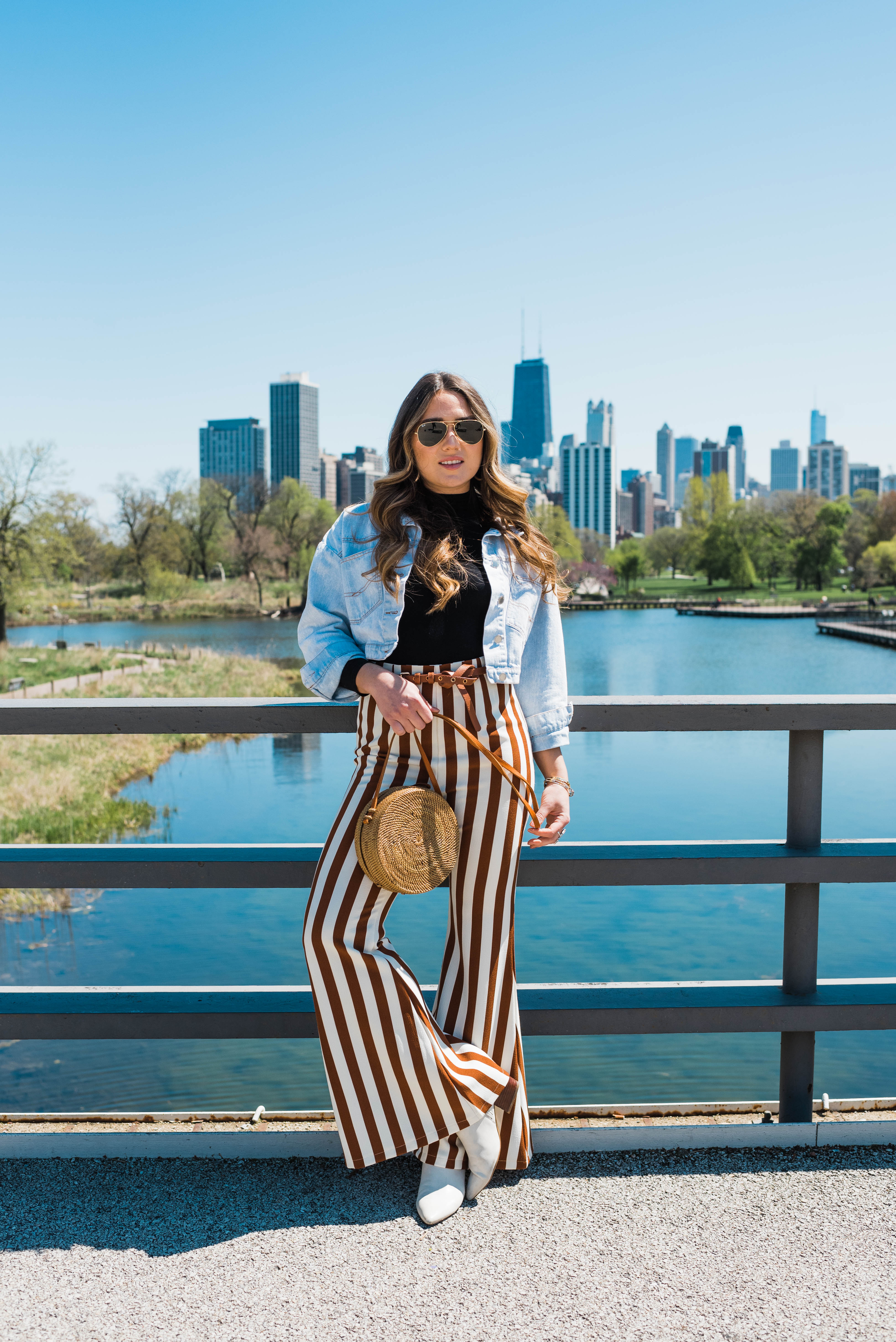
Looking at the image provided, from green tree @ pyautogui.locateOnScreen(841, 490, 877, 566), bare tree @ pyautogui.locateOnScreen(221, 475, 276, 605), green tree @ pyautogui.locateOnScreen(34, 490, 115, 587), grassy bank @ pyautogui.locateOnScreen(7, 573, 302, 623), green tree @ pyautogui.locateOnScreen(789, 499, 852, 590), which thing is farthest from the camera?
green tree @ pyautogui.locateOnScreen(789, 499, 852, 590)

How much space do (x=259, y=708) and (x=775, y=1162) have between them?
59.9 inches

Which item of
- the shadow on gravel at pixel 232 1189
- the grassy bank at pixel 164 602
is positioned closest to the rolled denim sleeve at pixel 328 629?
the shadow on gravel at pixel 232 1189

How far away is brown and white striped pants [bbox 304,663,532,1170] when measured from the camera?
206cm

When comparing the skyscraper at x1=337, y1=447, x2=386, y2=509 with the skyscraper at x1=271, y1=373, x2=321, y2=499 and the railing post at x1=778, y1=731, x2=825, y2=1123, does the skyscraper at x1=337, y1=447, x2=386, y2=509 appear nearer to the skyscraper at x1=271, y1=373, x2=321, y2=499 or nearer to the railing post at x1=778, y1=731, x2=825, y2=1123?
the skyscraper at x1=271, y1=373, x2=321, y2=499

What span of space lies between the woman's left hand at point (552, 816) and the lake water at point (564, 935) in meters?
4.08

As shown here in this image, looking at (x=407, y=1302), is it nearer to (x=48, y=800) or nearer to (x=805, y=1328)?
(x=805, y=1328)

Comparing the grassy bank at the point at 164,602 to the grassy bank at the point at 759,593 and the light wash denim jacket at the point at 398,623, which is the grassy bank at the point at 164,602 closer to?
the grassy bank at the point at 759,593

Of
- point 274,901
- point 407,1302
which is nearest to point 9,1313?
point 407,1302

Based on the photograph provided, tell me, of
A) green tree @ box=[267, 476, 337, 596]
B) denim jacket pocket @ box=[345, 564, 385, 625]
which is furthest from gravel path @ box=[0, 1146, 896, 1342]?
green tree @ box=[267, 476, 337, 596]

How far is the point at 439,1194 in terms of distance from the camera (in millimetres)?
2068

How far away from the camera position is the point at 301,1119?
8.60ft

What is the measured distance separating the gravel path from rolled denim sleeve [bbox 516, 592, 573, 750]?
3.12 ft

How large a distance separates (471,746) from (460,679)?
0.46ft

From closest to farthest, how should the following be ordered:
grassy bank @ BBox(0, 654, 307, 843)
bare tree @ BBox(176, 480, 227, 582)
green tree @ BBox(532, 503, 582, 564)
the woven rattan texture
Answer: the woven rattan texture, grassy bank @ BBox(0, 654, 307, 843), green tree @ BBox(532, 503, 582, 564), bare tree @ BBox(176, 480, 227, 582)
